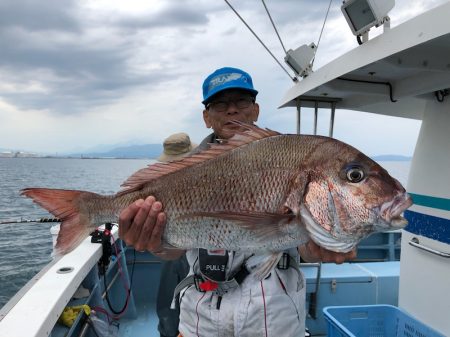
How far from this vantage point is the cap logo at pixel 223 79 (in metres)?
2.61

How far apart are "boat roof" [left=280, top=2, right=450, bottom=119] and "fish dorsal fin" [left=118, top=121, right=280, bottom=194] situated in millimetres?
1050

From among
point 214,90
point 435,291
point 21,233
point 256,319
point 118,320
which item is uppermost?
point 214,90

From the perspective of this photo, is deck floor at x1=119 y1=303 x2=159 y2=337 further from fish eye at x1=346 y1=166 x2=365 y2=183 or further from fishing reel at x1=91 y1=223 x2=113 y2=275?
fish eye at x1=346 y1=166 x2=365 y2=183

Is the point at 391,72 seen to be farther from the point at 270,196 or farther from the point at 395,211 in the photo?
the point at 270,196

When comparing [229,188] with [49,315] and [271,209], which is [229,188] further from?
[49,315]

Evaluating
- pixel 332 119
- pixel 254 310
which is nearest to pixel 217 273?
pixel 254 310

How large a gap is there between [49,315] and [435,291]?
3008 mm

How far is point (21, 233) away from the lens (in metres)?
14.9

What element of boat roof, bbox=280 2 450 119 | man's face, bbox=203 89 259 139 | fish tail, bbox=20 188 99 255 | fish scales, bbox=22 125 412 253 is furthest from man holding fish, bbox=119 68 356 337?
boat roof, bbox=280 2 450 119

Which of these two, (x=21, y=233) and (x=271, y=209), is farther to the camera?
(x=21, y=233)

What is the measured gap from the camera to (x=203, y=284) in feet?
7.40

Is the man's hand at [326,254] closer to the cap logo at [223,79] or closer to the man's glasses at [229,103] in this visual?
the man's glasses at [229,103]

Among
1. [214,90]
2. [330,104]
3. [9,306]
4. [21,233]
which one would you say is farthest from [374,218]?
[21,233]

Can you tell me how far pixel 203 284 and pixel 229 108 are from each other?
3.82 ft
